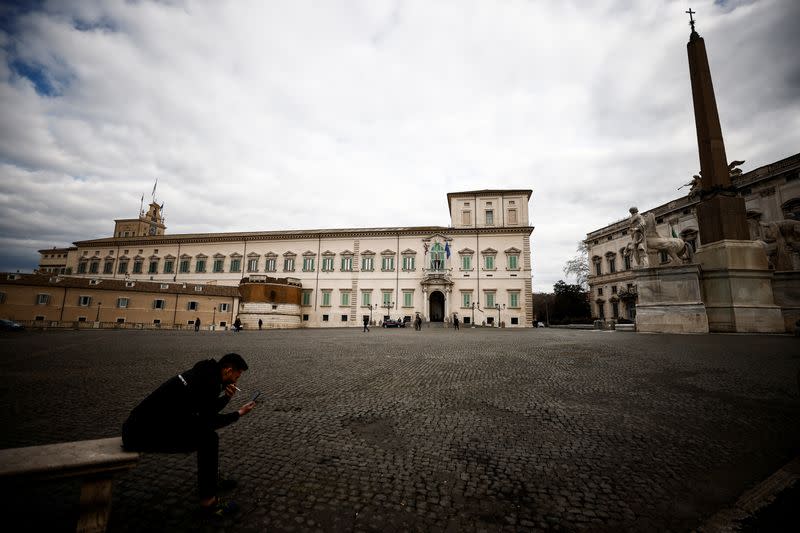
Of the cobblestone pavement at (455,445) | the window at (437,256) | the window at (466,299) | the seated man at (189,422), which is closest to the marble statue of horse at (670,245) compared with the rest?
the cobblestone pavement at (455,445)

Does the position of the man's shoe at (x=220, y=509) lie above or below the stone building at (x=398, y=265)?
below

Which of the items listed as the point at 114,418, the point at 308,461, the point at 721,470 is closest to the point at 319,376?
the point at 114,418

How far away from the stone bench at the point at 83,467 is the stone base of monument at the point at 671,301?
17.5 m

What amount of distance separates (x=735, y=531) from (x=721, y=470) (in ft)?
3.53

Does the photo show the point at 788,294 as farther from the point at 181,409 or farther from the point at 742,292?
the point at 181,409

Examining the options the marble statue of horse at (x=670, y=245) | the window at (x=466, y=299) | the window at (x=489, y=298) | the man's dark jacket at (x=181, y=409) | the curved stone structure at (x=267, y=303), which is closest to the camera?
the man's dark jacket at (x=181, y=409)

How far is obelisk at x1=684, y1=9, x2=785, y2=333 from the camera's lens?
13.0 metres

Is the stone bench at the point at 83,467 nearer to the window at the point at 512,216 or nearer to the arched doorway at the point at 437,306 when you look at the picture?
the arched doorway at the point at 437,306

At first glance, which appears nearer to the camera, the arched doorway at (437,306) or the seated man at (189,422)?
the seated man at (189,422)

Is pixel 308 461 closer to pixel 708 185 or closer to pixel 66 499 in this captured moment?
pixel 66 499

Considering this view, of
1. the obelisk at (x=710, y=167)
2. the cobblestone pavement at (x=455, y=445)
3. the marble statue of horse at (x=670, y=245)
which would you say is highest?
the obelisk at (x=710, y=167)

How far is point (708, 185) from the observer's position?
14.2m

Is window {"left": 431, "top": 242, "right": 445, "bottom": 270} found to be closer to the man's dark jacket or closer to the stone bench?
the man's dark jacket

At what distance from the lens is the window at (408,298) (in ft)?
119
